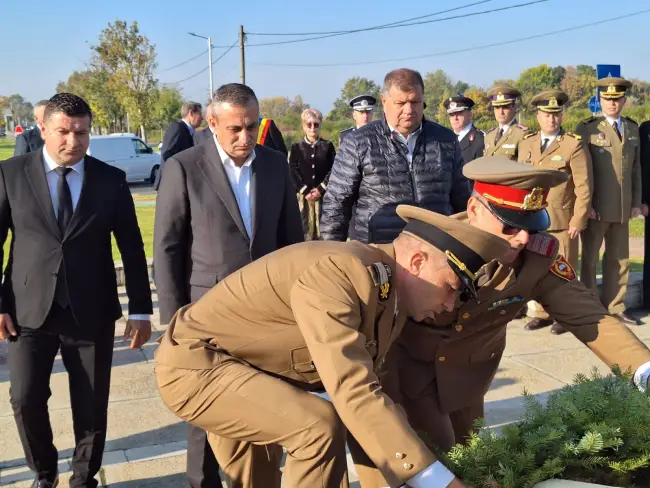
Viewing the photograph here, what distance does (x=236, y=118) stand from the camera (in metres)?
3.64

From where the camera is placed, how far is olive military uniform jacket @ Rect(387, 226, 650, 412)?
2.84m

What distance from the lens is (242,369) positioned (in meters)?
2.34

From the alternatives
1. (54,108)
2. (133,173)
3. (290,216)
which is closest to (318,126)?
(290,216)

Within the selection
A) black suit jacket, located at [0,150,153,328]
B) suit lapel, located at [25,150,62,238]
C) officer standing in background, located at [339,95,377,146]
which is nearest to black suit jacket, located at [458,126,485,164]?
officer standing in background, located at [339,95,377,146]

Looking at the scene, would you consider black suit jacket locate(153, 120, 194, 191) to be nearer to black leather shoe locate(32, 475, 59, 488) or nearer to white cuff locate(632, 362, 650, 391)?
black leather shoe locate(32, 475, 59, 488)

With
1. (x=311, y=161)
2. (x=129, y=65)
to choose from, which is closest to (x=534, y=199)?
(x=311, y=161)

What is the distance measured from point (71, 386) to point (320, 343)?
221 cm

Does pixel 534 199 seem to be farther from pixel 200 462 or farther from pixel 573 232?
pixel 573 232

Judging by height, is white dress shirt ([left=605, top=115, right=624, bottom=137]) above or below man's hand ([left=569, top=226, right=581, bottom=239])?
above

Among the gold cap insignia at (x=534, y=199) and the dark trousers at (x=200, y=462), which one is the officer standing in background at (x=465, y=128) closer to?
the dark trousers at (x=200, y=462)

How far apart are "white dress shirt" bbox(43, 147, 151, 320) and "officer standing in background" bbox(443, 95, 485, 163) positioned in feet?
16.4

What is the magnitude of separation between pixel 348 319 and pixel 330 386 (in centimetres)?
18

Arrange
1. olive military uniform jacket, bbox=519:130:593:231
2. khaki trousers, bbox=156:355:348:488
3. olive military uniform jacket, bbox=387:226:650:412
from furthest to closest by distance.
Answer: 1. olive military uniform jacket, bbox=519:130:593:231
2. olive military uniform jacket, bbox=387:226:650:412
3. khaki trousers, bbox=156:355:348:488

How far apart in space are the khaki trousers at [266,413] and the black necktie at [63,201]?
1.43 meters
